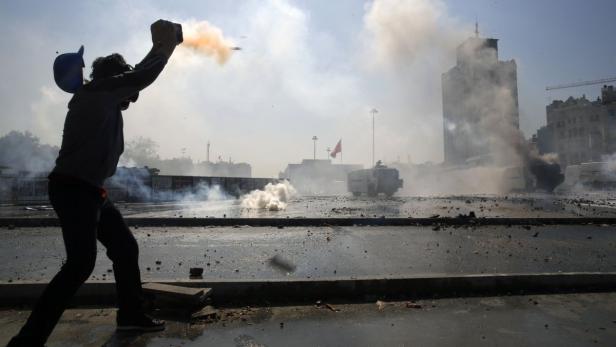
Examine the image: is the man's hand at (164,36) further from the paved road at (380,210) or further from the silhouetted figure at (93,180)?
the paved road at (380,210)

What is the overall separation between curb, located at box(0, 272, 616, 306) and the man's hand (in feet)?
6.98

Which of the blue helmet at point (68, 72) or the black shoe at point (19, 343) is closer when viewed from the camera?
the black shoe at point (19, 343)

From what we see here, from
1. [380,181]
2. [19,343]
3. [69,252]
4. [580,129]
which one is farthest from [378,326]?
[580,129]

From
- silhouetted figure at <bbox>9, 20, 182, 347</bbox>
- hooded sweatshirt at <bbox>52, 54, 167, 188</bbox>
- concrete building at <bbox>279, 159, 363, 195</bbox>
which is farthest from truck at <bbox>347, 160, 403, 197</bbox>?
concrete building at <bbox>279, 159, 363, 195</bbox>

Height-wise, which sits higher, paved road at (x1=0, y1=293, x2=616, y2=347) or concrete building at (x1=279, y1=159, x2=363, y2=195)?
concrete building at (x1=279, y1=159, x2=363, y2=195)

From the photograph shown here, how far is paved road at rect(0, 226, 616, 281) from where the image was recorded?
15.6 ft

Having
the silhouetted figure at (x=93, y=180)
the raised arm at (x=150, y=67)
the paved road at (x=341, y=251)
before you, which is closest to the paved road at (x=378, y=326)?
the silhouetted figure at (x=93, y=180)

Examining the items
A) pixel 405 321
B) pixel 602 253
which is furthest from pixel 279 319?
pixel 602 253

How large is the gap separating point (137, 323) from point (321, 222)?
7.95 metres

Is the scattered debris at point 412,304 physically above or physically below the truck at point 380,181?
below

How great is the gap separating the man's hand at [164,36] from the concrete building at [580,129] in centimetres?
8698

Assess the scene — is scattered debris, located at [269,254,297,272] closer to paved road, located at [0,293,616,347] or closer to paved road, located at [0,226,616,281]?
paved road, located at [0,226,616,281]

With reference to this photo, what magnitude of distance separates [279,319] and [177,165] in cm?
11464

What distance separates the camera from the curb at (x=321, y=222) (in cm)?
1022
